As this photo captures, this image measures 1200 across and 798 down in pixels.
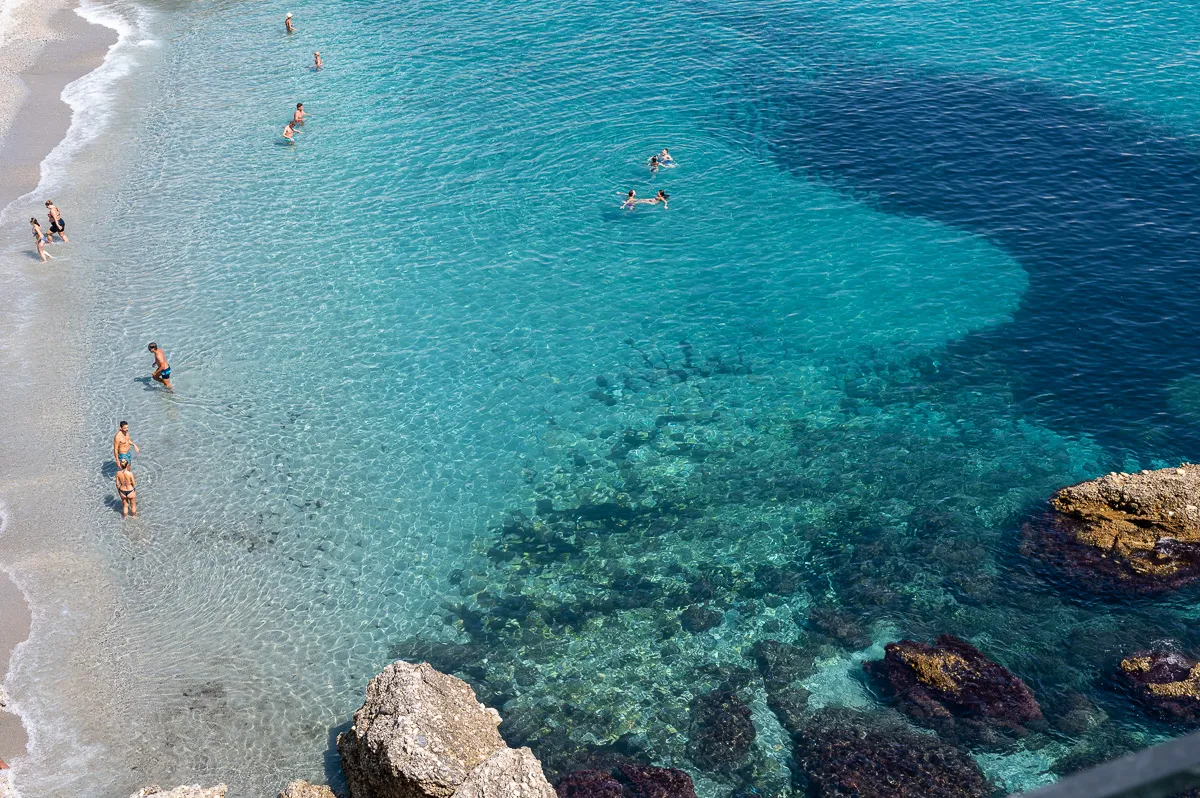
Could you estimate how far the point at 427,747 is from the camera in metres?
18.2

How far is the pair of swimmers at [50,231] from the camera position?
121ft

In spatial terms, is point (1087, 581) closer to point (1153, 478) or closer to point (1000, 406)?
point (1153, 478)

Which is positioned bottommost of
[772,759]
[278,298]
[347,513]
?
[772,759]

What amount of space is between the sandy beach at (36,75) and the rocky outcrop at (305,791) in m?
34.2

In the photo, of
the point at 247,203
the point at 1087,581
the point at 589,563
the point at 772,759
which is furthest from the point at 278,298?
the point at 1087,581

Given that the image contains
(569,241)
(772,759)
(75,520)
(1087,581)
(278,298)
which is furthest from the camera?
(569,241)

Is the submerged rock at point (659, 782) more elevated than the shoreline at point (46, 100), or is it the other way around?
the shoreline at point (46, 100)

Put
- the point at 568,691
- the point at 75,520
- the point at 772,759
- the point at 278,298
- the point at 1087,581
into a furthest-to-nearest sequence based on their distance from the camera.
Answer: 1. the point at 278,298
2. the point at 75,520
3. the point at 1087,581
4. the point at 568,691
5. the point at 772,759

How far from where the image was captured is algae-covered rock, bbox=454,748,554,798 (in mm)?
16922

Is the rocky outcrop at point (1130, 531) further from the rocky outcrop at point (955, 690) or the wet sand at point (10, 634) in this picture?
the wet sand at point (10, 634)

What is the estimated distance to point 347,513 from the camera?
27.4m

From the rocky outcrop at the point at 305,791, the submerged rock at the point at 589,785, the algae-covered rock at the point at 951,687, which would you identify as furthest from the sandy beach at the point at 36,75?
the algae-covered rock at the point at 951,687

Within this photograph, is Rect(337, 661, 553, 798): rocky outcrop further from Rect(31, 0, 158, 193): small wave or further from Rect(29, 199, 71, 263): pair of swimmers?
Rect(31, 0, 158, 193): small wave

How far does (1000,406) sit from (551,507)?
50.8ft
